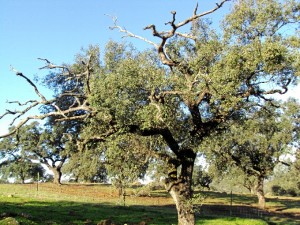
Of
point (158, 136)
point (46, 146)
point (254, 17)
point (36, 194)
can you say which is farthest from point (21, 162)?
point (254, 17)

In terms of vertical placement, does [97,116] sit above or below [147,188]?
above

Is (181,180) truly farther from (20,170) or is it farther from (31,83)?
(20,170)

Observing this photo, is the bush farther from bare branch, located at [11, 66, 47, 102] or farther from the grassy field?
bare branch, located at [11, 66, 47, 102]

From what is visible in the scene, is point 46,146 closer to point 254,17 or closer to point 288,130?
point 288,130

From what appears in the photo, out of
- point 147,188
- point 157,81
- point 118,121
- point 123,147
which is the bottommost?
point 147,188

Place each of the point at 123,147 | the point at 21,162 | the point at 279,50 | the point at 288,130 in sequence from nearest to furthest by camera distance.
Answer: the point at 279,50 < the point at 123,147 < the point at 288,130 < the point at 21,162

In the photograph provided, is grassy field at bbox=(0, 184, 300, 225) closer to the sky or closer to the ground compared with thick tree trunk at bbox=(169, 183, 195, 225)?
closer to the ground

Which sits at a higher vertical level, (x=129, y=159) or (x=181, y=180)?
(x=129, y=159)

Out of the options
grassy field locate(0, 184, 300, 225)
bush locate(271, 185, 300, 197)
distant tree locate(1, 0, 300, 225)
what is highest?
distant tree locate(1, 0, 300, 225)

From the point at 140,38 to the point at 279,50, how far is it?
9.97 metres

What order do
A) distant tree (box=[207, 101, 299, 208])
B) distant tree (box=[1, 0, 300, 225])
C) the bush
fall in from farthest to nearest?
1. the bush
2. distant tree (box=[207, 101, 299, 208])
3. distant tree (box=[1, 0, 300, 225])

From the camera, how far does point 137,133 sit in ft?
85.6

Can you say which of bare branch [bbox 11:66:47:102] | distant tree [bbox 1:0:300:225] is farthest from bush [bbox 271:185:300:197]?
bare branch [bbox 11:66:47:102]

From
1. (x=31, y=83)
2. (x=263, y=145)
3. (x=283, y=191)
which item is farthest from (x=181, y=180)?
(x=283, y=191)
